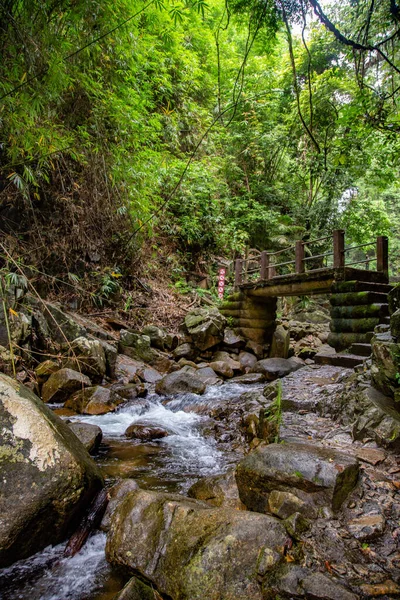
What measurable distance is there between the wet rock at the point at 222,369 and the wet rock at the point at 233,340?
1.31 metres

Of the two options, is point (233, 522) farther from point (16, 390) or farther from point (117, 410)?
point (117, 410)

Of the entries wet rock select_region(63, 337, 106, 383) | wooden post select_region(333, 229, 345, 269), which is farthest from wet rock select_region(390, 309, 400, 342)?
wet rock select_region(63, 337, 106, 383)

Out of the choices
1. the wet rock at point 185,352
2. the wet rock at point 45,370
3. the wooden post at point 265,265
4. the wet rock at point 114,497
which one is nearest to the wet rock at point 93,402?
the wet rock at point 45,370

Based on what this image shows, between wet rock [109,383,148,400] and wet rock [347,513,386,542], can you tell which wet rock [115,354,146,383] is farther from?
wet rock [347,513,386,542]

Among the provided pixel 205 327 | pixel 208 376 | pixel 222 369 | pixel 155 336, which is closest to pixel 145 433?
pixel 208 376

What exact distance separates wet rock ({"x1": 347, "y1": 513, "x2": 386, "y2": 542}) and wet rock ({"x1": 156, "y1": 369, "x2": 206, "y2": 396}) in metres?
4.70

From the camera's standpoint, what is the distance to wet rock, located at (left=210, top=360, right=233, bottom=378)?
317 inches

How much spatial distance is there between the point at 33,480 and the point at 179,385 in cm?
472

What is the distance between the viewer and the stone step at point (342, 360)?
244 inches

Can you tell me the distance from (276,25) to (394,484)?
364 cm

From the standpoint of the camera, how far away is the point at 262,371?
309 inches

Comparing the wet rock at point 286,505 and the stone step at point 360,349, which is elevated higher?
the stone step at point 360,349

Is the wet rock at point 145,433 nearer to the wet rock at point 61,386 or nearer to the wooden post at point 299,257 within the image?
the wet rock at point 61,386

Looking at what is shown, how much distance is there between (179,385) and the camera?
6801mm
